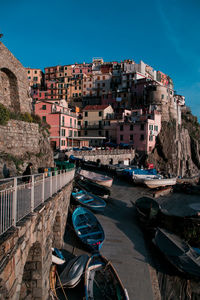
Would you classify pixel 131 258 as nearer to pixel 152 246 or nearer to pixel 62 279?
pixel 152 246

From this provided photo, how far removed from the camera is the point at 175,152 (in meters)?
49.2

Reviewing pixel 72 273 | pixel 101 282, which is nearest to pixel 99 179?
pixel 72 273

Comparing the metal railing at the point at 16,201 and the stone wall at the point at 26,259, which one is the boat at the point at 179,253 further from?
the metal railing at the point at 16,201

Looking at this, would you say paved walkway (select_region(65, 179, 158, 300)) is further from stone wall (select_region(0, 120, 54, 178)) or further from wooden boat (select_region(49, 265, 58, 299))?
stone wall (select_region(0, 120, 54, 178))

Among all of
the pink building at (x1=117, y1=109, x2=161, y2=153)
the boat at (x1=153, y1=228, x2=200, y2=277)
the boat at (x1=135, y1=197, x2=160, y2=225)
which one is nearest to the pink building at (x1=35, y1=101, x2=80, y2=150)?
the pink building at (x1=117, y1=109, x2=161, y2=153)

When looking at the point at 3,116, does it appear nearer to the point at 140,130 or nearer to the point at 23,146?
the point at 23,146

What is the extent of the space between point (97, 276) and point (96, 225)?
4.12 meters

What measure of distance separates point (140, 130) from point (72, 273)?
39.4 metres

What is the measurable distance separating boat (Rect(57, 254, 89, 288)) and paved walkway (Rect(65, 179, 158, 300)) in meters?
Result: 1.76

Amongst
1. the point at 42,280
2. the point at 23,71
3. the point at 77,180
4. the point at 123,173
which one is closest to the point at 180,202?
the point at 123,173

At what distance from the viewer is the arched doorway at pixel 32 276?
6.41m

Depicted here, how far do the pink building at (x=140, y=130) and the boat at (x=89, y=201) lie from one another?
1172 inches

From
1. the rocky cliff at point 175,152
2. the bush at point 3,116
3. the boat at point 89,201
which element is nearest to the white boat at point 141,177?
the boat at point 89,201

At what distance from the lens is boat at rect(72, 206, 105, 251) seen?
35.4 feet
